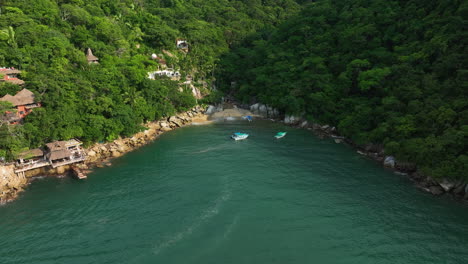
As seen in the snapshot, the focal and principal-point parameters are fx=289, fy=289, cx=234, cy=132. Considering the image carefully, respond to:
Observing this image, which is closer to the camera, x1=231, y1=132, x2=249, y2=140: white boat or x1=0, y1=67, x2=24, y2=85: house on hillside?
x1=0, y1=67, x2=24, y2=85: house on hillside

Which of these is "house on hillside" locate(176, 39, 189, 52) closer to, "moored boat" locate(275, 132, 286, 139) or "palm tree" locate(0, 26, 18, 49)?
"palm tree" locate(0, 26, 18, 49)

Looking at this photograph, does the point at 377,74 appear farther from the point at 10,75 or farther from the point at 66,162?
the point at 10,75

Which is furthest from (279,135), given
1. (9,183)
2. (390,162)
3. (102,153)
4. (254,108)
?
(9,183)

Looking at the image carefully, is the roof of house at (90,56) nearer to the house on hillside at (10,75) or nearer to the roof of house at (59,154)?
the house on hillside at (10,75)

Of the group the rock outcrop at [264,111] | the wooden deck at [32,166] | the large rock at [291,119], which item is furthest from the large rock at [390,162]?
the wooden deck at [32,166]

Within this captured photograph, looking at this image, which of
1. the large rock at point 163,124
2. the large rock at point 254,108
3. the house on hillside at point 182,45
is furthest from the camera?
the house on hillside at point 182,45

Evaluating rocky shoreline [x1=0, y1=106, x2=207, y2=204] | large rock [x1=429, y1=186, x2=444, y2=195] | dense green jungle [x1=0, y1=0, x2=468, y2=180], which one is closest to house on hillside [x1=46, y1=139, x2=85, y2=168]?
rocky shoreline [x1=0, y1=106, x2=207, y2=204]
